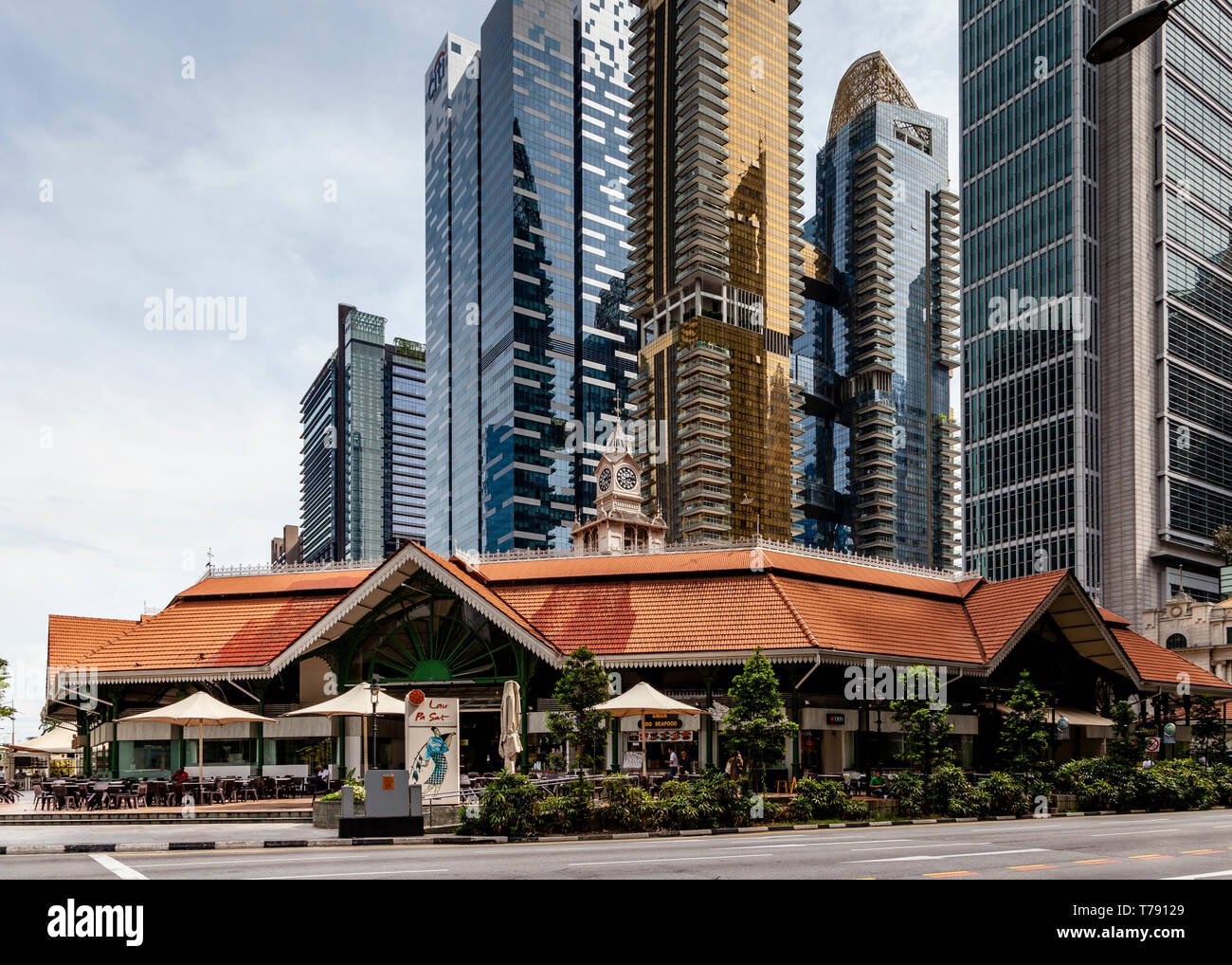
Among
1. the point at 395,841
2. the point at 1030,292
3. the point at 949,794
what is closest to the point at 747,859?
the point at 395,841

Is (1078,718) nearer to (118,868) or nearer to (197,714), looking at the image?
(197,714)

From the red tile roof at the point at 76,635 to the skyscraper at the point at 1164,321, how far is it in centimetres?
11345

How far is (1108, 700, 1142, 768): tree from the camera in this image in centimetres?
3600

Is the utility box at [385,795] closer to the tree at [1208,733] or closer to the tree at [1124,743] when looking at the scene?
the tree at [1124,743]

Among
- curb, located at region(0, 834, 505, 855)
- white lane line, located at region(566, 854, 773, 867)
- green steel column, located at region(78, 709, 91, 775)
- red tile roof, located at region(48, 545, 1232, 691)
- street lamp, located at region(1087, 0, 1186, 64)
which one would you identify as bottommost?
green steel column, located at region(78, 709, 91, 775)

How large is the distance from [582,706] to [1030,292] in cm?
12519

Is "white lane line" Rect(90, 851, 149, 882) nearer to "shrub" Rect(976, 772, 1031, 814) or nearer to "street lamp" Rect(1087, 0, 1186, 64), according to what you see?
"street lamp" Rect(1087, 0, 1186, 64)

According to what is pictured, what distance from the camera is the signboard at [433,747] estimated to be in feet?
90.1

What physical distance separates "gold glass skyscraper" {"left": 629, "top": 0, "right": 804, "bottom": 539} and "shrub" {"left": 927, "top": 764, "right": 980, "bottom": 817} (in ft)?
429

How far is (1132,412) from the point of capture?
436ft

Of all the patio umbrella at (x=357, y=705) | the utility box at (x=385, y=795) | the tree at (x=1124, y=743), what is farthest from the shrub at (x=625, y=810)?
the tree at (x=1124, y=743)

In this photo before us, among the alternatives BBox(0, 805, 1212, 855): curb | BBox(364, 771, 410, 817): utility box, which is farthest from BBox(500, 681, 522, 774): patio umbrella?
BBox(364, 771, 410, 817): utility box
